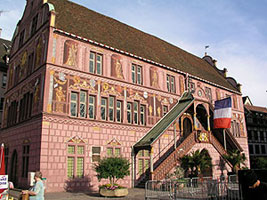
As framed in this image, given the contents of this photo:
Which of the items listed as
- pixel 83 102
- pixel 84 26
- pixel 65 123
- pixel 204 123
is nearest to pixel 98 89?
pixel 83 102

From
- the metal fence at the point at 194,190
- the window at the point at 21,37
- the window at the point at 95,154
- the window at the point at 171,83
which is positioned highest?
the window at the point at 21,37

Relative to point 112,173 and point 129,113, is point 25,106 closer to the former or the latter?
point 129,113

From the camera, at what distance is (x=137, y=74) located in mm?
23547

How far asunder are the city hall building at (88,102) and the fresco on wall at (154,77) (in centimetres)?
10

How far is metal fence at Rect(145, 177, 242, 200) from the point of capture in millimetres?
12062

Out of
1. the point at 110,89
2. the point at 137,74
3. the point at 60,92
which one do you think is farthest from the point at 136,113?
the point at 60,92

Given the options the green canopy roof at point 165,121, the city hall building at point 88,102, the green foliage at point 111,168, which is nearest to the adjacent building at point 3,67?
the city hall building at point 88,102

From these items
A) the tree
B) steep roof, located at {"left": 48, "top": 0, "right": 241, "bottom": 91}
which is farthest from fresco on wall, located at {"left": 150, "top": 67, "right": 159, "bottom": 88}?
the tree

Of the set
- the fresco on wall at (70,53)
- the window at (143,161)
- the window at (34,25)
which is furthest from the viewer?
the window at (34,25)

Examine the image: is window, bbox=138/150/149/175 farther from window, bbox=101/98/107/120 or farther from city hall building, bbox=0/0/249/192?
window, bbox=101/98/107/120

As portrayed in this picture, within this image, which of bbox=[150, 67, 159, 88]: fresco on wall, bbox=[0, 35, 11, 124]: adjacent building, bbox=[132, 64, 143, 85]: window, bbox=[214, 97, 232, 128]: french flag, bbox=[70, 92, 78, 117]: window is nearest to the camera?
bbox=[70, 92, 78, 117]: window

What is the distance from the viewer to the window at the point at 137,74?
23266 mm

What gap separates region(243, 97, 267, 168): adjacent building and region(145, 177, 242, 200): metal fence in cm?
3835

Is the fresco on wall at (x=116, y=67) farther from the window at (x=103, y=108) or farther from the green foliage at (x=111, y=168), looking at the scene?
the green foliage at (x=111, y=168)
